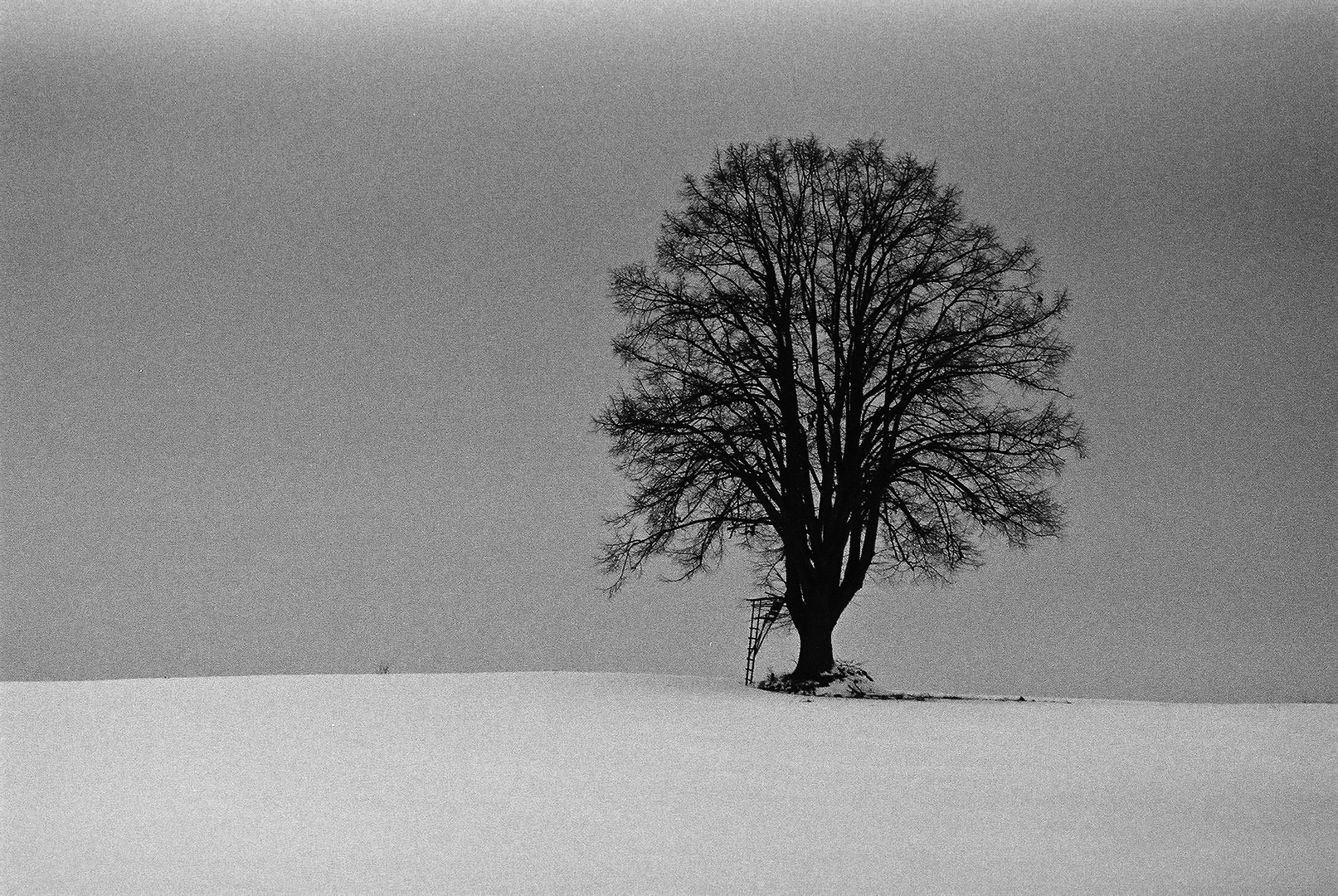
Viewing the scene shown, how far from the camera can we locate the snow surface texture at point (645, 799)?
7117 mm

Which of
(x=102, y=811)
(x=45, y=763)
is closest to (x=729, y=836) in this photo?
(x=102, y=811)

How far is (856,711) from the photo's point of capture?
53.0 feet

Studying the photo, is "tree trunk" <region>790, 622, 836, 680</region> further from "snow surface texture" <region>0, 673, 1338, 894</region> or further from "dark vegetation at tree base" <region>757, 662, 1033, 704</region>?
"snow surface texture" <region>0, 673, 1338, 894</region>

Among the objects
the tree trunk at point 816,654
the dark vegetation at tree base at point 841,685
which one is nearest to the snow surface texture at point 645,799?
the dark vegetation at tree base at point 841,685

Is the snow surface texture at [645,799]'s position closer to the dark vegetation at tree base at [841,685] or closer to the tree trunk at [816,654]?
the dark vegetation at tree base at [841,685]

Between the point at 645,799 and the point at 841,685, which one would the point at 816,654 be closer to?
the point at 841,685

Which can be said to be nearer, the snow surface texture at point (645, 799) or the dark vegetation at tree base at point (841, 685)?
the snow surface texture at point (645, 799)

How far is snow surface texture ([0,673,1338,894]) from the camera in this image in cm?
712

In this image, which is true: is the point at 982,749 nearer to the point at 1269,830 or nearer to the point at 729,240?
the point at 1269,830

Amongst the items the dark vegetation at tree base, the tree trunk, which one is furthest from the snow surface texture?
the tree trunk

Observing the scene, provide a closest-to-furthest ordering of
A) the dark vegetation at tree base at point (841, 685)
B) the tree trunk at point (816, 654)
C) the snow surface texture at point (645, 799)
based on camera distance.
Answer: the snow surface texture at point (645, 799), the dark vegetation at tree base at point (841, 685), the tree trunk at point (816, 654)

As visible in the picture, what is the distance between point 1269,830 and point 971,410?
1215 centimetres

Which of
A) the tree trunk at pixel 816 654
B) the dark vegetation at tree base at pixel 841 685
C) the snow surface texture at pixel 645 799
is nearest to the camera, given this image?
the snow surface texture at pixel 645 799

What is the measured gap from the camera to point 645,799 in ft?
30.9
